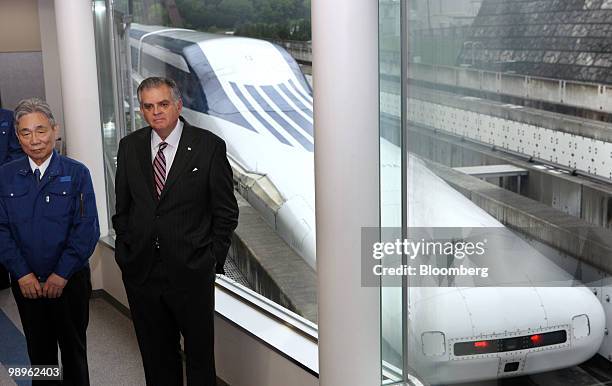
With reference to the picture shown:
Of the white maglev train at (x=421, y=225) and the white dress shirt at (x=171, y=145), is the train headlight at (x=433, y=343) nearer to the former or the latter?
the white maglev train at (x=421, y=225)

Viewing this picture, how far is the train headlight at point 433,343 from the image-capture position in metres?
2.95

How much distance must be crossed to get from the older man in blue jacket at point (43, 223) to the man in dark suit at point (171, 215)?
17 cm

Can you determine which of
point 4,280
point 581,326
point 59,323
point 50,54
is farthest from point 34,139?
point 50,54

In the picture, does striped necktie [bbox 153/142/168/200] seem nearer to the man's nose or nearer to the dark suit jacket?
the dark suit jacket

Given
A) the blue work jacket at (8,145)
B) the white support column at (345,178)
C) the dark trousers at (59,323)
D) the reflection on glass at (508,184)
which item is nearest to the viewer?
the reflection on glass at (508,184)

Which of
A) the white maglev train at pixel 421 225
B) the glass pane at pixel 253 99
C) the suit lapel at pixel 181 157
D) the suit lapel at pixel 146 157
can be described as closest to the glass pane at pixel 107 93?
the glass pane at pixel 253 99

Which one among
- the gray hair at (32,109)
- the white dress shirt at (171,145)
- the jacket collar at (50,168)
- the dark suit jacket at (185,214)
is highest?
the gray hair at (32,109)

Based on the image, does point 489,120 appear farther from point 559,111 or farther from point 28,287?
point 28,287

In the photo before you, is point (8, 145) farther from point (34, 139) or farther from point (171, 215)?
point (171, 215)

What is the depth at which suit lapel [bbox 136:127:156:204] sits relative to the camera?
3301 millimetres

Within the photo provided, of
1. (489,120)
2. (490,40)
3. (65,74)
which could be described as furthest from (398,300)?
(65,74)

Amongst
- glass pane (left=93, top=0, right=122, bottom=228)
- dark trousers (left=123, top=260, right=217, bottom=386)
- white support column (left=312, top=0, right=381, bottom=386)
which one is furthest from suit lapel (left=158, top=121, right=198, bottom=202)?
glass pane (left=93, top=0, right=122, bottom=228)

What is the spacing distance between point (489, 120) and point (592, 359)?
77cm

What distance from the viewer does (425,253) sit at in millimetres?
2975
